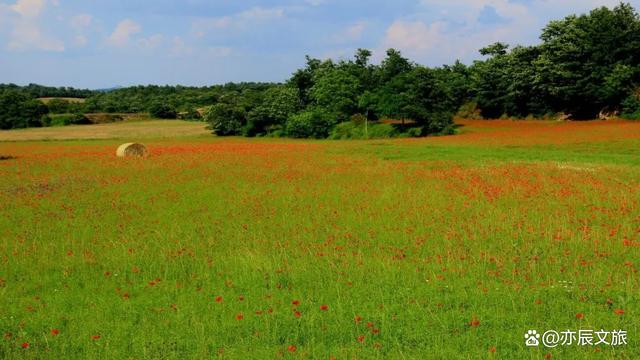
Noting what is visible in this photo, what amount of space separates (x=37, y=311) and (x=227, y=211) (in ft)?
31.7

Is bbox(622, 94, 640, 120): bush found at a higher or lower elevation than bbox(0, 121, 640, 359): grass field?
higher

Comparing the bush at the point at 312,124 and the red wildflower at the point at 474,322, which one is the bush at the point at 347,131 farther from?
the red wildflower at the point at 474,322

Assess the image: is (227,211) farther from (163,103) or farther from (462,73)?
(163,103)

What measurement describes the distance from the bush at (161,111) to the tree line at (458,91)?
28.6 meters

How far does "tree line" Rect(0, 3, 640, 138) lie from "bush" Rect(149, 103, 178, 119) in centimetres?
2865

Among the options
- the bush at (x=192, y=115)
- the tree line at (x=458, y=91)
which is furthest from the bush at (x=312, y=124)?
the bush at (x=192, y=115)

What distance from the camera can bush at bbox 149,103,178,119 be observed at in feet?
425

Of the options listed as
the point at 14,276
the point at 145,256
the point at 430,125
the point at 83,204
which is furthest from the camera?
the point at 430,125

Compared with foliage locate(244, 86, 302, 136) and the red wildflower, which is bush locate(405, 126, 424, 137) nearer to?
foliage locate(244, 86, 302, 136)

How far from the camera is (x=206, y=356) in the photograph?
754cm

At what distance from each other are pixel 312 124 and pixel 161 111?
60243 millimetres

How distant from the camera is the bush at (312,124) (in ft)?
274

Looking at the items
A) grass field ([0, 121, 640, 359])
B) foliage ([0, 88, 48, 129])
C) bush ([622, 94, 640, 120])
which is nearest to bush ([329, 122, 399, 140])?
bush ([622, 94, 640, 120])

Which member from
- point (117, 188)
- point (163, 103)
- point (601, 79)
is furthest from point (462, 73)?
point (117, 188)
